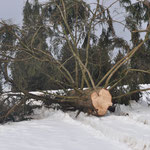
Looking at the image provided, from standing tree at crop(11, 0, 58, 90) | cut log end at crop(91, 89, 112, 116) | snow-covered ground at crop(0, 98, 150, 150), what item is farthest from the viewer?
standing tree at crop(11, 0, 58, 90)

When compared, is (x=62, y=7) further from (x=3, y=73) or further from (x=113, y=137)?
(x=113, y=137)

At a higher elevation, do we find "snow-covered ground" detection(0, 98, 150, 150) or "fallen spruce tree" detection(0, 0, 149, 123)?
"fallen spruce tree" detection(0, 0, 149, 123)

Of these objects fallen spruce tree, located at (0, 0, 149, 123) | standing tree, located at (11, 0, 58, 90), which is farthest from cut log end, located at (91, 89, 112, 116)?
standing tree, located at (11, 0, 58, 90)

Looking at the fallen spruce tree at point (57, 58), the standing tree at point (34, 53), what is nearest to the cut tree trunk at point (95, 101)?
the fallen spruce tree at point (57, 58)

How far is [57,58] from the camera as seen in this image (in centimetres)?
604

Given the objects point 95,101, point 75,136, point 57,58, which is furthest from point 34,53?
point 75,136

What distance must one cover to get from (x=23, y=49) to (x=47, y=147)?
3533 millimetres

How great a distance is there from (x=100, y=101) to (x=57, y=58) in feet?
5.97

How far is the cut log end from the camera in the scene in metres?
4.96

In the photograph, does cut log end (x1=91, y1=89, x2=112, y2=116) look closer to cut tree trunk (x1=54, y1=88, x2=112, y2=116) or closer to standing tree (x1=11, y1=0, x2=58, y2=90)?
cut tree trunk (x1=54, y1=88, x2=112, y2=116)

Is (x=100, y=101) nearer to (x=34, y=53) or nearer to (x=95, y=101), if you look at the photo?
(x=95, y=101)

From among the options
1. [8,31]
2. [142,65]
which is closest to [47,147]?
[8,31]

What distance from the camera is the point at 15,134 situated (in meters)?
3.20

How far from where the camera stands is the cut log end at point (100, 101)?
496 centimetres
